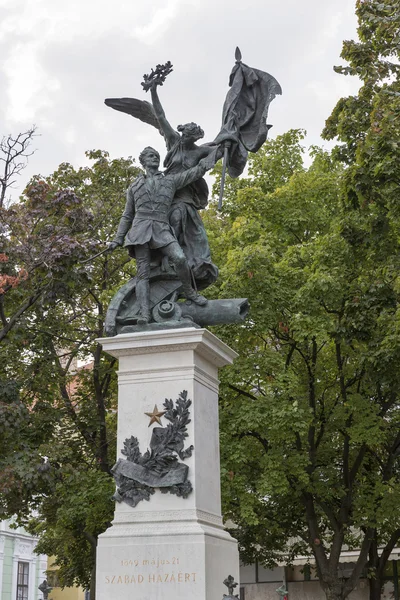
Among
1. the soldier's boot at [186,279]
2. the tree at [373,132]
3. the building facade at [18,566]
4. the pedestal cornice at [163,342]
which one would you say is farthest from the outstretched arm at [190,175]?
the building facade at [18,566]

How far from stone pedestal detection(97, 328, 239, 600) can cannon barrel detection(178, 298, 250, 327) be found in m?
0.42

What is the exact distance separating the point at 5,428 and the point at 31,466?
106 centimetres

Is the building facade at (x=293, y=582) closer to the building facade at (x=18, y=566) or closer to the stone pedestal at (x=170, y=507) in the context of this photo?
the building facade at (x=18, y=566)

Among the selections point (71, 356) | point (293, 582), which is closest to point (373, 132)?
point (71, 356)

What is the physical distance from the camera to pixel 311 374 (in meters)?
22.9

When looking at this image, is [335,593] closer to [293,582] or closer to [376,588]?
[376,588]

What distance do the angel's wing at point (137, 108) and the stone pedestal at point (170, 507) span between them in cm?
325

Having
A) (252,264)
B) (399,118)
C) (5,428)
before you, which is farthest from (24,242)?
(399,118)

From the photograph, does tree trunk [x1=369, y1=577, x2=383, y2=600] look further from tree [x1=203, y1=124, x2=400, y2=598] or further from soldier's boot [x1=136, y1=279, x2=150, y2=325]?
soldier's boot [x1=136, y1=279, x2=150, y2=325]

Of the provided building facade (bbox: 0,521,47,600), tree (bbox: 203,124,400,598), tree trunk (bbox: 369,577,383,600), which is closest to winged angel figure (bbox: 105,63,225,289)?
tree (bbox: 203,124,400,598)

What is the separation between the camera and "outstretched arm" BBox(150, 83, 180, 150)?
1012 centimetres

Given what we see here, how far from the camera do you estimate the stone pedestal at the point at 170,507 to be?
7734 millimetres

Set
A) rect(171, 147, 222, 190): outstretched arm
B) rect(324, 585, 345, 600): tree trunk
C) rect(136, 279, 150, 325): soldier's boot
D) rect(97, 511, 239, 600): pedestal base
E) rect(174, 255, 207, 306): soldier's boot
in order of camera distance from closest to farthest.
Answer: rect(97, 511, 239, 600): pedestal base, rect(136, 279, 150, 325): soldier's boot, rect(174, 255, 207, 306): soldier's boot, rect(171, 147, 222, 190): outstretched arm, rect(324, 585, 345, 600): tree trunk

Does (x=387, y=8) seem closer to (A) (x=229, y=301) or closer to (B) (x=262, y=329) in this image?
(B) (x=262, y=329)
